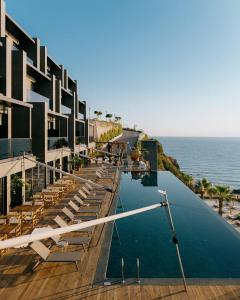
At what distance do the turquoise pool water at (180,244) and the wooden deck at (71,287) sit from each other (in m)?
0.77

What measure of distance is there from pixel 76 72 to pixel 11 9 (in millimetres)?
21363

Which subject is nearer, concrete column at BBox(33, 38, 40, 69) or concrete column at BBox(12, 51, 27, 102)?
concrete column at BBox(12, 51, 27, 102)

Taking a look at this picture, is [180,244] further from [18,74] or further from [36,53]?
[36,53]

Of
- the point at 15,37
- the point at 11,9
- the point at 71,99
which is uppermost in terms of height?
the point at 11,9

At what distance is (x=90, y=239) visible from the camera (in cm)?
1087

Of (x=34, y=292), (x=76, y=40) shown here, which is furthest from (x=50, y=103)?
(x=34, y=292)

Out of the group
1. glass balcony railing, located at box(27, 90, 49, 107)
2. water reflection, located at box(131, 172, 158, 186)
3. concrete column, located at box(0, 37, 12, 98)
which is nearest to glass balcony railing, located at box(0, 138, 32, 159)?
concrete column, located at box(0, 37, 12, 98)

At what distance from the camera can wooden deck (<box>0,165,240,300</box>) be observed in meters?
7.43

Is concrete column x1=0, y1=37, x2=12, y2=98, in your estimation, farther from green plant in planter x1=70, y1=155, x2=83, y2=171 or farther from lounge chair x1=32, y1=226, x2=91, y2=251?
green plant in planter x1=70, y1=155, x2=83, y2=171

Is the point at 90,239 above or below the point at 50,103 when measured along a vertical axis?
below

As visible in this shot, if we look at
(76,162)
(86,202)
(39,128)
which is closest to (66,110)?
(76,162)

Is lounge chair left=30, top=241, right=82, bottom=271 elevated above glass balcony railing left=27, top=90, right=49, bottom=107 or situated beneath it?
situated beneath

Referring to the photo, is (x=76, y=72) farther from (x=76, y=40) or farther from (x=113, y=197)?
(x=113, y=197)

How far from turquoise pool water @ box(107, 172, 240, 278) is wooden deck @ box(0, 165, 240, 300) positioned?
77cm
